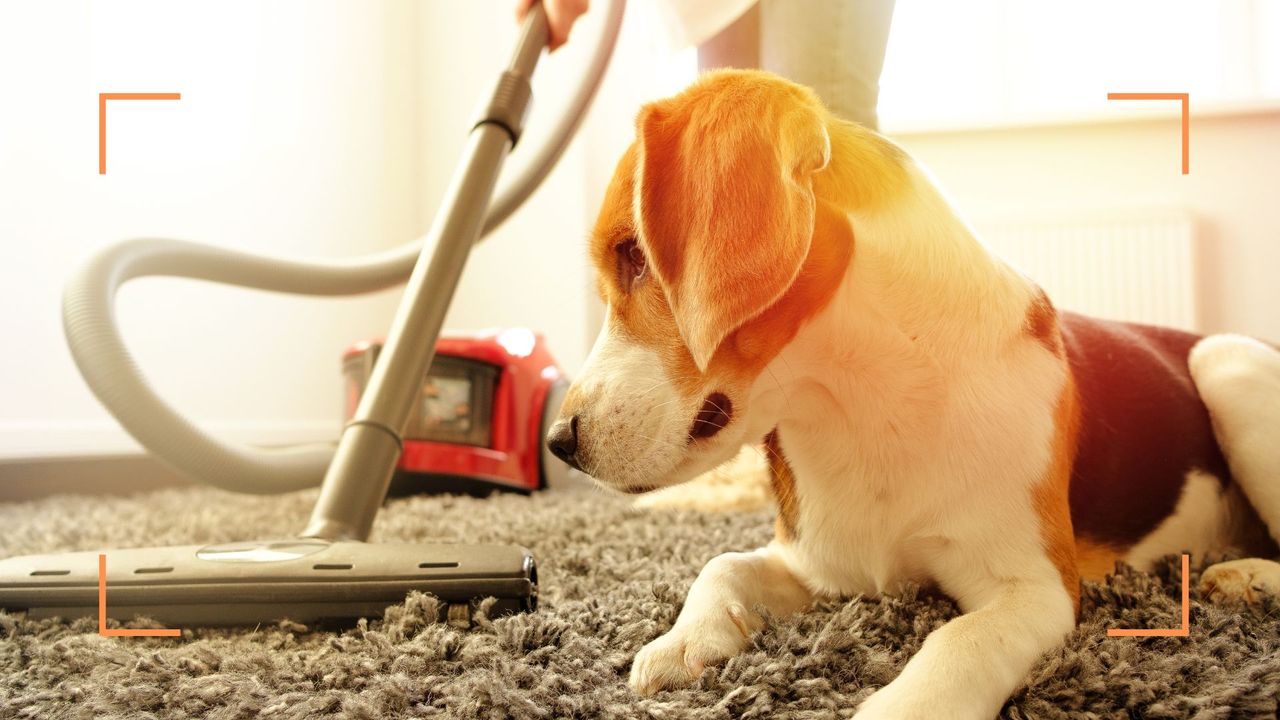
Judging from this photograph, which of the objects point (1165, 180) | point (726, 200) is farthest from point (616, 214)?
point (1165, 180)

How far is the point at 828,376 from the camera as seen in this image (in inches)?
37.0

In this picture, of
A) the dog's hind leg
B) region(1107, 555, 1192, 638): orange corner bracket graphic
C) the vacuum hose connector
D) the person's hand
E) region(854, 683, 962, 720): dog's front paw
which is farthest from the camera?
the person's hand

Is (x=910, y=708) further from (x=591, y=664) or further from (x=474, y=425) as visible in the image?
(x=474, y=425)

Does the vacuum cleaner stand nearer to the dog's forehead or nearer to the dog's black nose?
the dog's black nose

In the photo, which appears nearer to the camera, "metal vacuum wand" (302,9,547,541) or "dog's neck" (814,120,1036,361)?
"dog's neck" (814,120,1036,361)

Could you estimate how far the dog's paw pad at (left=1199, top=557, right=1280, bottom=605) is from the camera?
3.51 feet

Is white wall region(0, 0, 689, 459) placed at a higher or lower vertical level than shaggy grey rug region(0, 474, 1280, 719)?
higher

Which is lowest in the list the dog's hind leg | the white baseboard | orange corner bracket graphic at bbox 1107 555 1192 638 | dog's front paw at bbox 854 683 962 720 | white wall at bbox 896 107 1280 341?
the white baseboard

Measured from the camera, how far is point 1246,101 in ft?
11.3

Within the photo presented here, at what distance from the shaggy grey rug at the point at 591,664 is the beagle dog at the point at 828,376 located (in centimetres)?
4

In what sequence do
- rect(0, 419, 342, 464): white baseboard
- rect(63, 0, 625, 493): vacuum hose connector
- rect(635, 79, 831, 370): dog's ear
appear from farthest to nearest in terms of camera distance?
1. rect(0, 419, 342, 464): white baseboard
2. rect(63, 0, 625, 493): vacuum hose connector
3. rect(635, 79, 831, 370): dog's ear

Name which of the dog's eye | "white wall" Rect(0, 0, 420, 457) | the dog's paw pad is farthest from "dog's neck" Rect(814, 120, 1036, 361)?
"white wall" Rect(0, 0, 420, 457)

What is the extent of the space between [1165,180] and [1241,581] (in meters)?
3.00

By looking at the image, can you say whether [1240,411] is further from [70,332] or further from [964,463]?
[70,332]
